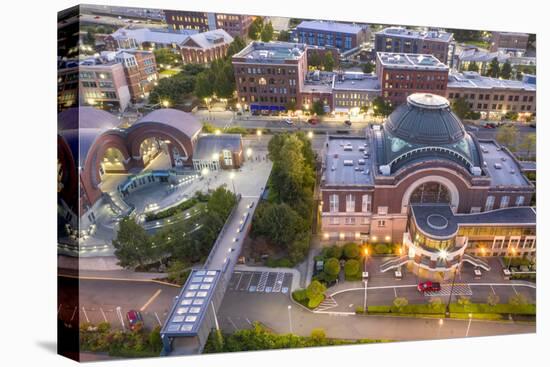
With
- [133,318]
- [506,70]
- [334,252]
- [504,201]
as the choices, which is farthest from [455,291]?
[506,70]

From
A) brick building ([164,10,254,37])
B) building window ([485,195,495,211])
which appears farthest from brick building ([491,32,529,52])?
brick building ([164,10,254,37])

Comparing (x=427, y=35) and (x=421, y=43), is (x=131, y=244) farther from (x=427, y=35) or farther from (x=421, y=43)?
(x=427, y=35)

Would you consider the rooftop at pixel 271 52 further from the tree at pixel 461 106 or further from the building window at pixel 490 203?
the building window at pixel 490 203

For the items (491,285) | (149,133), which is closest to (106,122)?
(149,133)

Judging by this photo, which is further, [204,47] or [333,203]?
[204,47]

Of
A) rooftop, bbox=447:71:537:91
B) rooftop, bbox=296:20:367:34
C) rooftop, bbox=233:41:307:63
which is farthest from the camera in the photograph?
rooftop, bbox=296:20:367:34

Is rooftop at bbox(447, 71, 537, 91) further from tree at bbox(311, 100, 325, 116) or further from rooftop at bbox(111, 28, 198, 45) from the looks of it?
rooftop at bbox(111, 28, 198, 45)

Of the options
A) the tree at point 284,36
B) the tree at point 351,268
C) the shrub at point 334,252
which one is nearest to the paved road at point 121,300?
the shrub at point 334,252
